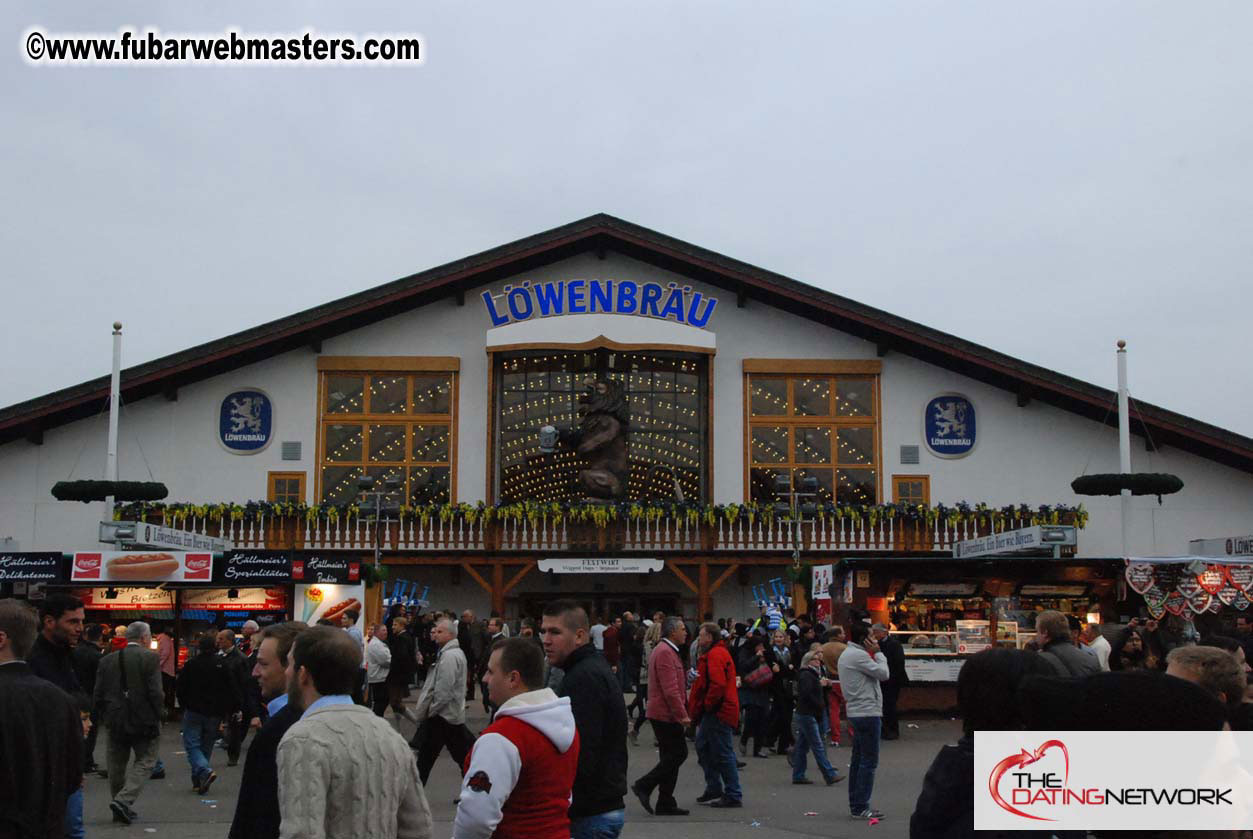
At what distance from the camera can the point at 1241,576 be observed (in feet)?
67.9

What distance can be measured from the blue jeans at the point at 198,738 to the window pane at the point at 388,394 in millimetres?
17687

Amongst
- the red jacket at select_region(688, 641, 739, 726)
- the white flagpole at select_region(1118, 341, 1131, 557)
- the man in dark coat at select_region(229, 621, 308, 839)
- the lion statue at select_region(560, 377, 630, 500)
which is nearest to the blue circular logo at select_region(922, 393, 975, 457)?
the white flagpole at select_region(1118, 341, 1131, 557)

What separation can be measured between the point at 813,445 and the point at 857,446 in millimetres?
1017

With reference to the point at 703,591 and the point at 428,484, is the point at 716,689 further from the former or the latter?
the point at 428,484

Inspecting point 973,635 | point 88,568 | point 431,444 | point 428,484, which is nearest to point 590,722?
point 973,635

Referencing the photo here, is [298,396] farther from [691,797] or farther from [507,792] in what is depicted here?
[507,792]

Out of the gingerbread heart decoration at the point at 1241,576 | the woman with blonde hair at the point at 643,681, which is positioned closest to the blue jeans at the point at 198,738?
the woman with blonde hair at the point at 643,681

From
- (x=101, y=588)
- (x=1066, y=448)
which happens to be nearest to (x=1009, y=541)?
(x=1066, y=448)

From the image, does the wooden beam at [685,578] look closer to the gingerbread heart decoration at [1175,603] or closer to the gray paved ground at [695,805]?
the gingerbread heart decoration at [1175,603]

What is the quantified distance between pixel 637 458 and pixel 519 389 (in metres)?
3.18

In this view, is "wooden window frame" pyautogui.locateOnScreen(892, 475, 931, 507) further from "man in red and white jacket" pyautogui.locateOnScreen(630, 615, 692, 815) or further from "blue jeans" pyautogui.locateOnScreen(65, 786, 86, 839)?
"blue jeans" pyautogui.locateOnScreen(65, 786, 86, 839)

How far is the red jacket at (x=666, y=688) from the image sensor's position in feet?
38.3

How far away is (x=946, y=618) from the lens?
2241 centimetres

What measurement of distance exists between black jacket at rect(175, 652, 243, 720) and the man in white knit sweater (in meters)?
9.08
